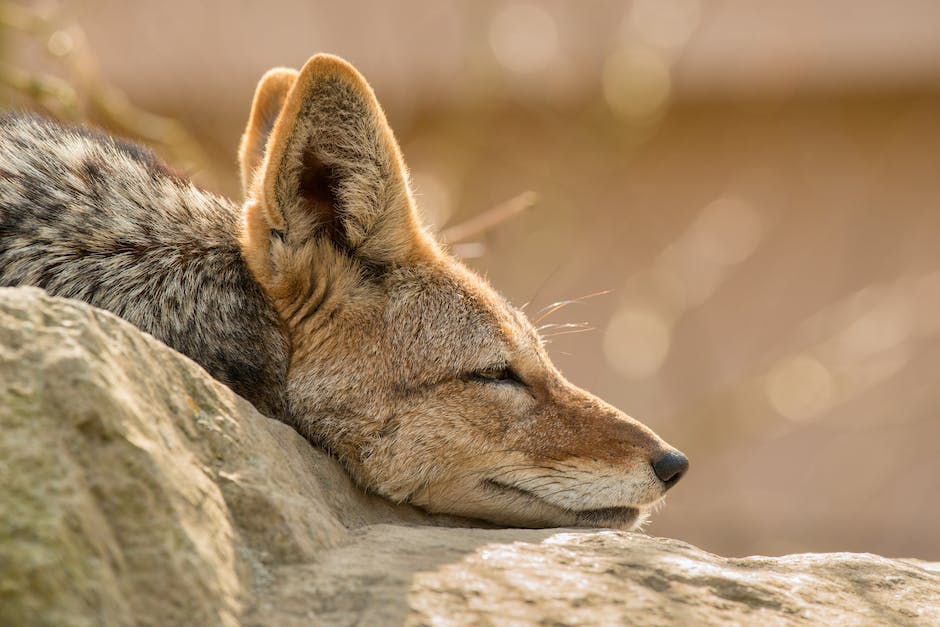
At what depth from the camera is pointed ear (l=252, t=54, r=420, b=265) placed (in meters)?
3.37

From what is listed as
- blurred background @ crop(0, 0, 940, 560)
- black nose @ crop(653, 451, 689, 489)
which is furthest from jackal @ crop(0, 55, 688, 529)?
blurred background @ crop(0, 0, 940, 560)

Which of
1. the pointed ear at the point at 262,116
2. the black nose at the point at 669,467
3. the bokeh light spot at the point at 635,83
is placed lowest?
the black nose at the point at 669,467

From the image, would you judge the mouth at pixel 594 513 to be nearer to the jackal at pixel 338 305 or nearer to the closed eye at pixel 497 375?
the jackal at pixel 338 305

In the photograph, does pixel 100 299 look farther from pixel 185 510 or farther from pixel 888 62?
pixel 888 62

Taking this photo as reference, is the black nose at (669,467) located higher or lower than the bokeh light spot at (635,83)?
lower

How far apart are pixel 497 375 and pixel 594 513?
57 centimetres

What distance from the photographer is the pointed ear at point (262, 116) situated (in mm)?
4660

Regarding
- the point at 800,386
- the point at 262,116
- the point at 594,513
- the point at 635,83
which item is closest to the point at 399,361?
the point at 594,513

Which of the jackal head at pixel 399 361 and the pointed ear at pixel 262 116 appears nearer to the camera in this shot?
the jackal head at pixel 399 361

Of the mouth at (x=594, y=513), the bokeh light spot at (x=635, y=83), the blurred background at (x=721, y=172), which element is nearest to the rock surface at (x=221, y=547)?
the mouth at (x=594, y=513)

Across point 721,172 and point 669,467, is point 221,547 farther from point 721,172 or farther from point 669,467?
point 721,172

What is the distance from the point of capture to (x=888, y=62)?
10164 mm

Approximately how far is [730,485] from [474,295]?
673cm

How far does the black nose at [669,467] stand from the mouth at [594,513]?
0.46 ft
